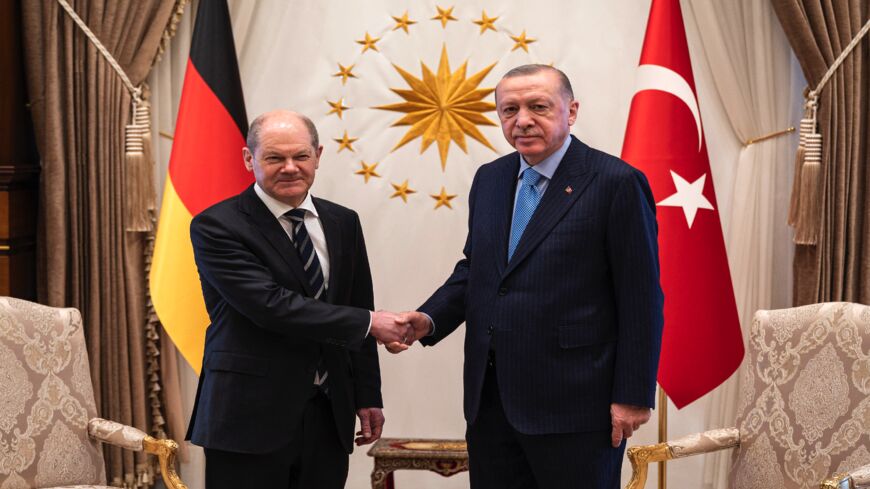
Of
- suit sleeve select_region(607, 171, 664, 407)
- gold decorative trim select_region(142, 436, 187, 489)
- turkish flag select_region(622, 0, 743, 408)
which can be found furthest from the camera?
turkish flag select_region(622, 0, 743, 408)

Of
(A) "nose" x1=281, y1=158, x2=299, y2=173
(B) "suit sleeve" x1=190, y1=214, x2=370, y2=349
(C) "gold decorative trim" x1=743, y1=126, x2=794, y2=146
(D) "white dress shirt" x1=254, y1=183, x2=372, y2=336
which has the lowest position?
(B) "suit sleeve" x1=190, y1=214, x2=370, y2=349

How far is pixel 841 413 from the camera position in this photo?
9.22 feet

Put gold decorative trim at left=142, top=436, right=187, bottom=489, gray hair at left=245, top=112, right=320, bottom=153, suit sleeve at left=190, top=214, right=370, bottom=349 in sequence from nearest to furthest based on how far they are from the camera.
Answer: suit sleeve at left=190, top=214, right=370, bottom=349 < gray hair at left=245, top=112, right=320, bottom=153 < gold decorative trim at left=142, top=436, right=187, bottom=489

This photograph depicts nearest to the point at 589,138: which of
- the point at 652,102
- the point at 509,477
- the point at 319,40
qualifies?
the point at 652,102

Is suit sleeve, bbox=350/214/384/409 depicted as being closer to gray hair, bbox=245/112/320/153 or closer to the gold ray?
gray hair, bbox=245/112/320/153

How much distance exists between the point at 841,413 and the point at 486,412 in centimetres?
107

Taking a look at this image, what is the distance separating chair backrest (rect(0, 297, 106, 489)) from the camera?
2924 millimetres

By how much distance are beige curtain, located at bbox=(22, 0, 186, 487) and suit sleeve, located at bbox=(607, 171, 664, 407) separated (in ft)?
7.72

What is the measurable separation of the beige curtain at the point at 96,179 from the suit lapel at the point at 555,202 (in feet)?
7.07

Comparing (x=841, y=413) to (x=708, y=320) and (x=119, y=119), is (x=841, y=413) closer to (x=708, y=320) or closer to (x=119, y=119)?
(x=708, y=320)

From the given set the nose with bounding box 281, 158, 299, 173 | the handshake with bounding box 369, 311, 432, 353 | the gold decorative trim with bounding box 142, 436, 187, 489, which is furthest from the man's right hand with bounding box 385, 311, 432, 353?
the gold decorative trim with bounding box 142, 436, 187, 489

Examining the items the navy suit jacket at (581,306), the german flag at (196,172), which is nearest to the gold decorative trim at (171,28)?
the german flag at (196,172)

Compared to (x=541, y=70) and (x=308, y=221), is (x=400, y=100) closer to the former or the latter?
(x=308, y=221)

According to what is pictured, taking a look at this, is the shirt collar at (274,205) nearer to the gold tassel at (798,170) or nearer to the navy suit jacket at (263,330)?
the navy suit jacket at (263,330)
